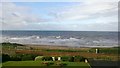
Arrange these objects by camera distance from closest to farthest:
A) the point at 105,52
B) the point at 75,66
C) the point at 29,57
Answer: the point at 75,66, the point at 29,57, the point at 105,52

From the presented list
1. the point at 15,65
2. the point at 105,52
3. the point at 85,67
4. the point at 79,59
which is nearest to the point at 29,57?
the point at 79,59

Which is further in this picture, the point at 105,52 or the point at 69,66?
the point at 105,52

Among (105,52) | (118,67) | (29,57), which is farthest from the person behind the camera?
(105,52)

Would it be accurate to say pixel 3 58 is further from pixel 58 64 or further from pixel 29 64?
pixel 58 64

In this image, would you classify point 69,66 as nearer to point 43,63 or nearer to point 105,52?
point 43,63

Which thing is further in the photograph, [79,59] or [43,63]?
[79,59]


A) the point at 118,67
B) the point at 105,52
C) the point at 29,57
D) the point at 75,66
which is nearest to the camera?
the point at 75,66

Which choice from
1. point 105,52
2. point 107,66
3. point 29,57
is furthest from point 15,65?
point 105,52

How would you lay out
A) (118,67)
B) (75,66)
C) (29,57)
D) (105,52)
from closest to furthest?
(75,66) → (118,67) → (29,57) → (105,52)
